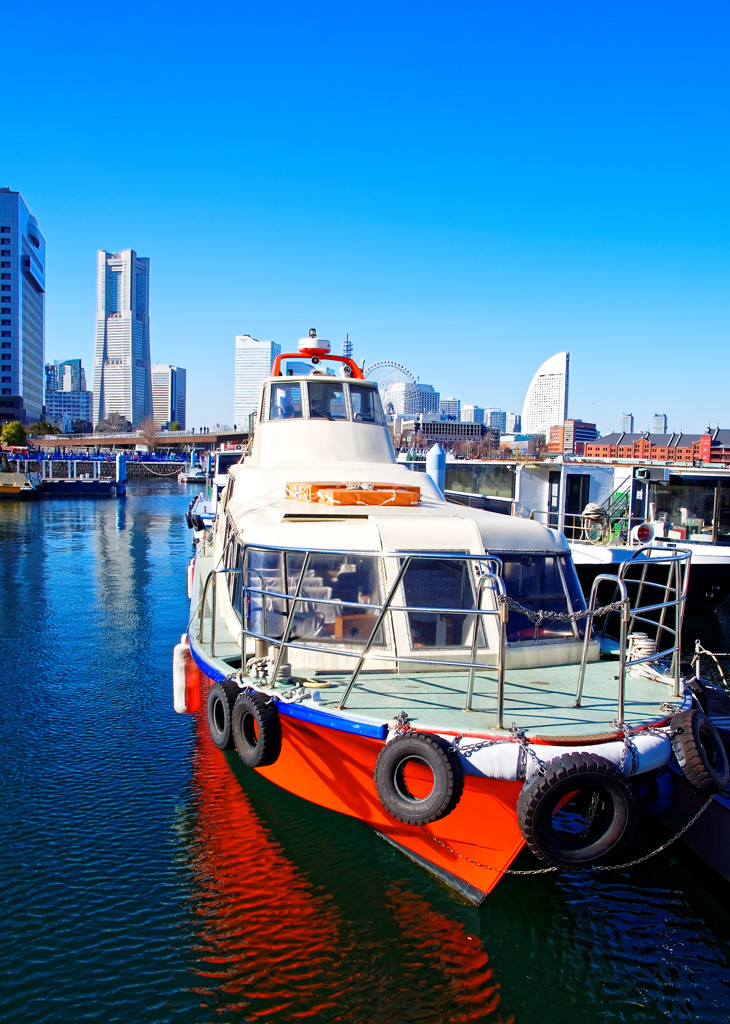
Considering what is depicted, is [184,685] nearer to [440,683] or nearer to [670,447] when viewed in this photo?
[440,683]

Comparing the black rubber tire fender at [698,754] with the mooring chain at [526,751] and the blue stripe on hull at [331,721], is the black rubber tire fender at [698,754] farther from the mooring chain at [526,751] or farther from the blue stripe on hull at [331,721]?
the blue stripe on hull at [331,721]

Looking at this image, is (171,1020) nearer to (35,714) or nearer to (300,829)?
(300,829)

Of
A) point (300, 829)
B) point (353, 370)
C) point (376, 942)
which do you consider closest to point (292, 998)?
point (376, 942)

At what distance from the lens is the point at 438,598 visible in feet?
29.5

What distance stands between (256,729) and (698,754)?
4715 mm

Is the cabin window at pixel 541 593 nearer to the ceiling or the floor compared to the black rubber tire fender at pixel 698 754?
nearer to the ceiling

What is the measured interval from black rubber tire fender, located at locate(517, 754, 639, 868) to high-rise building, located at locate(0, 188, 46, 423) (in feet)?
499

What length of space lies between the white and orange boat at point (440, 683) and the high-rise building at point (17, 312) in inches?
5839

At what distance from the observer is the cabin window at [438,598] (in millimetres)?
8977

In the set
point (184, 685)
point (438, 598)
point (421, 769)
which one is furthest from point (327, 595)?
point (184, 685)

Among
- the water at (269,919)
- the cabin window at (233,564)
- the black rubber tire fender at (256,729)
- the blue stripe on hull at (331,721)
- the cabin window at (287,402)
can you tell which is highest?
the cabin window at (287,402)

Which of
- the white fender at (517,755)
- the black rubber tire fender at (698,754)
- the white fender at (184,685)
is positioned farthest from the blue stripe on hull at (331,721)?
the black rubber tire fender at (698,754)

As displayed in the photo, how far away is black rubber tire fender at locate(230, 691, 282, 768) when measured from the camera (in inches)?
318

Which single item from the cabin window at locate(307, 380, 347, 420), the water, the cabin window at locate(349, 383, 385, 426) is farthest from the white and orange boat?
the cabin window at locate(349, 383, 385, 426)
